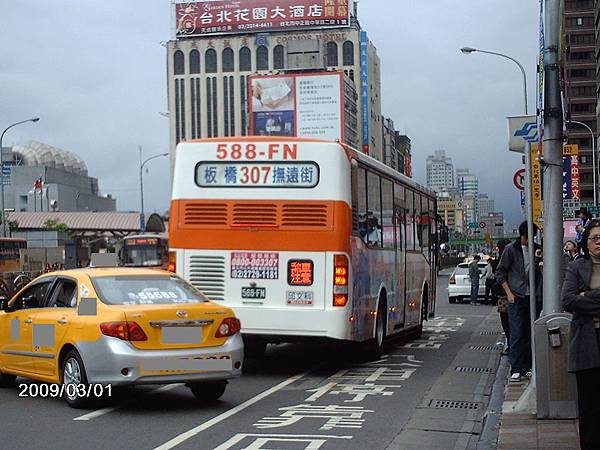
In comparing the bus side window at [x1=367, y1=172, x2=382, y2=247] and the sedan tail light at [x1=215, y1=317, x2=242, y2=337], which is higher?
the bus side window at [x1=367, y1=172, x2=382, y2=247]

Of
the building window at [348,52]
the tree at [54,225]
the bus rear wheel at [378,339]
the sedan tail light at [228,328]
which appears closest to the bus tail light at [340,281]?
the bus rear wheel at [378,339]

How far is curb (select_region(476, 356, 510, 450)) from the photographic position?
9.08m

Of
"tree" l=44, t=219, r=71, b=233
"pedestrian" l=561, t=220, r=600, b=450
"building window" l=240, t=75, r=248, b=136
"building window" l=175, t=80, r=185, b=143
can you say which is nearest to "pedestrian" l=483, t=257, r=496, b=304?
"pedestrian" l=561, t=220, r=600, b=450

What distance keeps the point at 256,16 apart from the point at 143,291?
13611cm

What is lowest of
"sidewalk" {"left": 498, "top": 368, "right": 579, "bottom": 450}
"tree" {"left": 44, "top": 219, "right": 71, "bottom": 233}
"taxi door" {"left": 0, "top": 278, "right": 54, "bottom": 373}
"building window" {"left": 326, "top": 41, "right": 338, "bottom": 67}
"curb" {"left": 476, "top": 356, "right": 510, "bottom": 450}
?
"curb" {"left": 476, "top": 356, "right": 510, "bottom": 450}

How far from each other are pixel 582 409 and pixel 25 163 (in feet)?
519

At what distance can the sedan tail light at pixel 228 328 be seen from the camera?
1091 centimetres

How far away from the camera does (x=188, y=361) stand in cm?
1052

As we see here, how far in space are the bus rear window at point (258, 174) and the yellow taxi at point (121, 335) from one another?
3.03 meters

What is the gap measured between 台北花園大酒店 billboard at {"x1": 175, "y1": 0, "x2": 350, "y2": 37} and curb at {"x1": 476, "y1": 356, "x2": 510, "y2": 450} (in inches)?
5035

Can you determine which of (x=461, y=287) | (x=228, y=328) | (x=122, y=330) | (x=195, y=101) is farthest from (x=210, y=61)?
(x=122, y=330)

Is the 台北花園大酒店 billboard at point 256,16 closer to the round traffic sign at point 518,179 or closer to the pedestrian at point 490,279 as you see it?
the pedestrian at point 490,279

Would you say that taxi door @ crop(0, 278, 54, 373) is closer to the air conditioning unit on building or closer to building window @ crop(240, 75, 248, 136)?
the air conditioning unit on building

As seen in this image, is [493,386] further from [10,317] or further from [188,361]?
[10,317]
